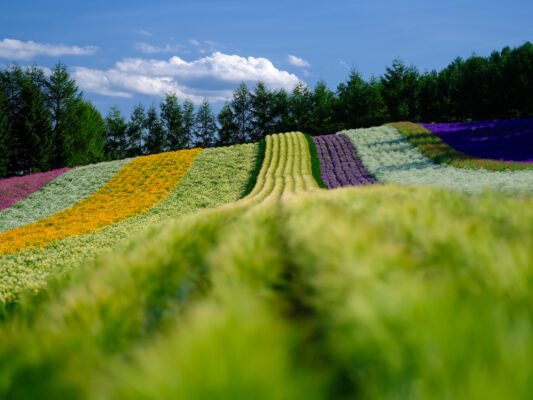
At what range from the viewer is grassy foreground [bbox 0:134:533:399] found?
0.95 meters

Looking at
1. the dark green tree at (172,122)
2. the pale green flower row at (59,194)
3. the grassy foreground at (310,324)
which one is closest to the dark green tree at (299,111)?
the dark green tree at (172,122)

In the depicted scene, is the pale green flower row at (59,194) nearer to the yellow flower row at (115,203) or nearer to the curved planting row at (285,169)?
the yellow flower row at (115,203)

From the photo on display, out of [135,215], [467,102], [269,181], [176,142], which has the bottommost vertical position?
[135,215]

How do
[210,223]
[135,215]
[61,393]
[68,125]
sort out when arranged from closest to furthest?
[61,393]
[210,223]
[135,215]
[68,125]

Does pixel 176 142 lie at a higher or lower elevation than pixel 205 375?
higher

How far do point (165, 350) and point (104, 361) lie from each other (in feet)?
1.77

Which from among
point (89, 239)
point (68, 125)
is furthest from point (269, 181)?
point (68, 125)

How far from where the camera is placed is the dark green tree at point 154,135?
6066cm

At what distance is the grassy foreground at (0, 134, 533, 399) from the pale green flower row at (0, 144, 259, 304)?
2.45 metres

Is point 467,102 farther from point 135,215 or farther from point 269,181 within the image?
point 135,215

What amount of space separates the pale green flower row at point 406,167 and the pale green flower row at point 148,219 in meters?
8.57

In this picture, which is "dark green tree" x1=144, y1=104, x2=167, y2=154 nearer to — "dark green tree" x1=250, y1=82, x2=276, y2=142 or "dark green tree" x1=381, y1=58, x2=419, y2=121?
"dark green tree" x1=250, y1=82, x2=276, y2=142

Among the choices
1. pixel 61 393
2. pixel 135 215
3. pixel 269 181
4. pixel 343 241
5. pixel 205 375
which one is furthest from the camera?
pixel 269 181

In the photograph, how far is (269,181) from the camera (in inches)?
759
